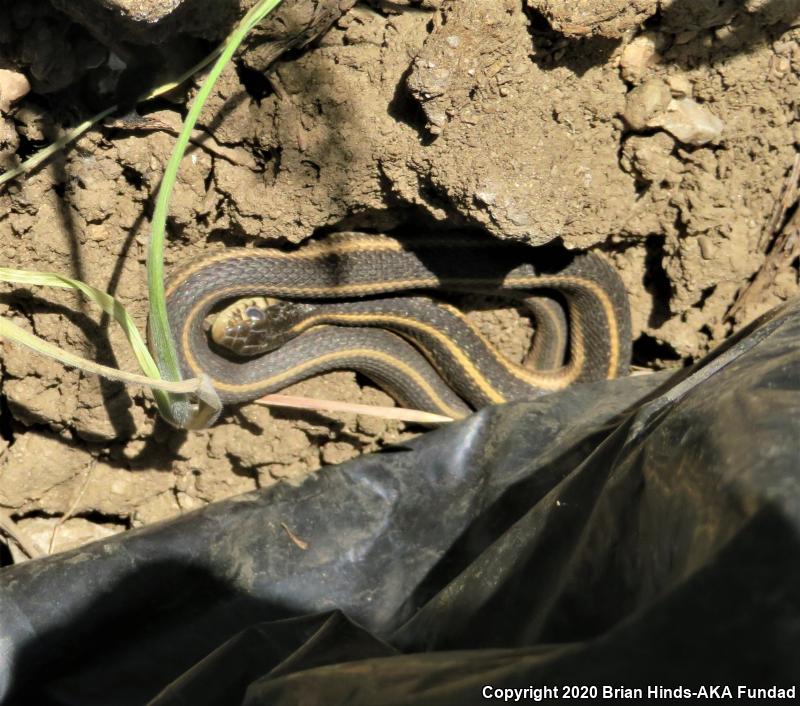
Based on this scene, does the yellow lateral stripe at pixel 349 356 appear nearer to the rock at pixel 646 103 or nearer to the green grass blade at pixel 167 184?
the green grass blade at pixel 167 184

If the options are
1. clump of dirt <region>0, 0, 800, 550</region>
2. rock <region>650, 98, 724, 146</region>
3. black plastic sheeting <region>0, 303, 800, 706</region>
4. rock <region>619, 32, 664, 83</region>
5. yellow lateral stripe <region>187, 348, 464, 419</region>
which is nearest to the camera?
black plastic sheeting <region>0, 303, 800, 706</region>

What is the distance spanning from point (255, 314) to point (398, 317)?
58cm

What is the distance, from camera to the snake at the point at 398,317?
298 centimetres

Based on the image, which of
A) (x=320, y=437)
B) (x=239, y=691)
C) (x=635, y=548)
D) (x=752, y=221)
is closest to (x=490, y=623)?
(x=635, y=548)

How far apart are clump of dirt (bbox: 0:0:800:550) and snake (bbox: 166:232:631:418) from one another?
0.40 feet

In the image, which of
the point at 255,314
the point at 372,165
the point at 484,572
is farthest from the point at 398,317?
the point at 484,572

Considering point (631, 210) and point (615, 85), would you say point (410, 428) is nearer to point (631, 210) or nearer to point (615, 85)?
point (631, 210)

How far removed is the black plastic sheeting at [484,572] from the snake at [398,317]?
1.64ft

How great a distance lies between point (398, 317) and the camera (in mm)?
3303

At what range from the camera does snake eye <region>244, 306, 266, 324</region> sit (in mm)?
3174

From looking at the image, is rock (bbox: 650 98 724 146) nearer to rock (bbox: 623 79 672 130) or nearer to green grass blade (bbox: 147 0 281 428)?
rock (bbox: 623 79 672 130)

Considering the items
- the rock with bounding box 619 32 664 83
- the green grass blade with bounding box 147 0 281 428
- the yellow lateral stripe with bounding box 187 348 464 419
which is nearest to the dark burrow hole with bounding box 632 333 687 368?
the yellow lateral stripe with bounding box 187 348 464 419

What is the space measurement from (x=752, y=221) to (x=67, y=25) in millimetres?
2540

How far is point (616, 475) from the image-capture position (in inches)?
71.2
